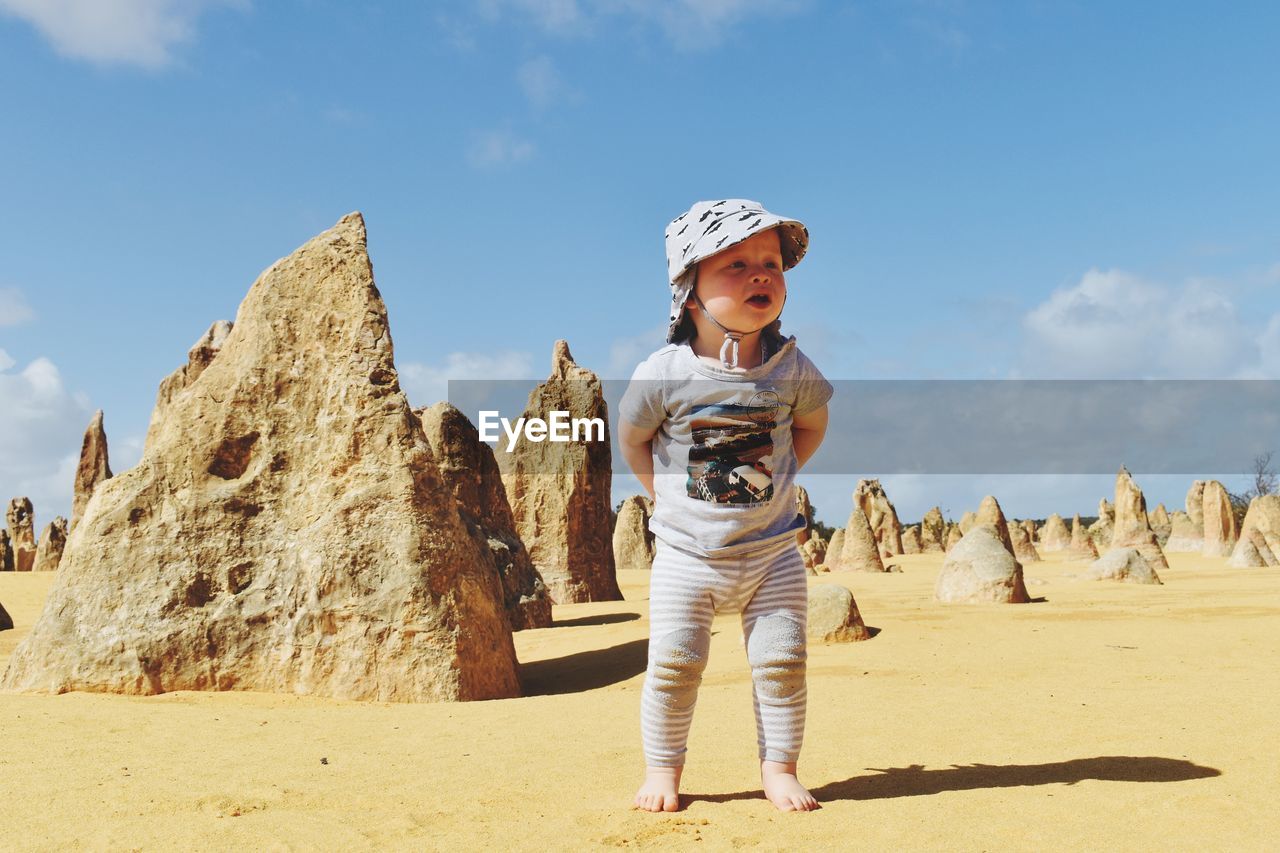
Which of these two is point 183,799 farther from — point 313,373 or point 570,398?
point 570,398

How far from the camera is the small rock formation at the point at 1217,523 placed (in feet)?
89.8

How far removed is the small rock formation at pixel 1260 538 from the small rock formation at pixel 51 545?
2821cm

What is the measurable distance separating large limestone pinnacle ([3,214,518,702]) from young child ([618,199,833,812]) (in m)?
2.41

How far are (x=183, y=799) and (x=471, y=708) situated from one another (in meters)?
2.02

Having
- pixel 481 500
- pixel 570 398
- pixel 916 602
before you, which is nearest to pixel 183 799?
pixel 481 500

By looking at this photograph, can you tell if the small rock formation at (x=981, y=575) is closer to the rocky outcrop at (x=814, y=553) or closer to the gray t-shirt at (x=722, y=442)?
the gray t-shirt at (x=722, y=442)

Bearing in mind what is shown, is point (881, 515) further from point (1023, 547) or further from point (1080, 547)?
point (1023, 547)

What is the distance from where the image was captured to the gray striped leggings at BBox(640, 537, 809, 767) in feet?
11.0

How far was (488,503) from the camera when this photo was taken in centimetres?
1140

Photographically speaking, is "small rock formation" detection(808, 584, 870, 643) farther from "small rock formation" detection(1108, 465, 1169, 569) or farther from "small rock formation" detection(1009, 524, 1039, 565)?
"small rock formation" detection(1009, 524, 1039, 565)

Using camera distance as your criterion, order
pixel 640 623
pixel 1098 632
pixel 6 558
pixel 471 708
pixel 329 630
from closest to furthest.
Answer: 1. pixel 471 708
2. pixel 329 630
3. pixel 1098 632
4. pixel 640 623
5. pixel 6 558

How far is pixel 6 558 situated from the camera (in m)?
30.6

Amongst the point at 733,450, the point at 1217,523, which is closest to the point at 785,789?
the point at 733,450

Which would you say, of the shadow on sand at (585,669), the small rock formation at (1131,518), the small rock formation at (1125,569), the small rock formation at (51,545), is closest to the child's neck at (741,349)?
the shadow on sand at (585,669)
